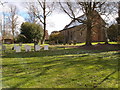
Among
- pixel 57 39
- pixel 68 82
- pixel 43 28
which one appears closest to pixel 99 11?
pixel 43 28

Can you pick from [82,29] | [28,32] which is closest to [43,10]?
[28,32]

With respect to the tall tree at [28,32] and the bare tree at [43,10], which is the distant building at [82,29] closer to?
the bare tree at [43,10]

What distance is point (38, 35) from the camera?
45.1 ft

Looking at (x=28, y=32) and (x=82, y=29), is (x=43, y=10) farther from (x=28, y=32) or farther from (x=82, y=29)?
(x=82, y=29)

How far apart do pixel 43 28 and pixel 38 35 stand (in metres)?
1.18

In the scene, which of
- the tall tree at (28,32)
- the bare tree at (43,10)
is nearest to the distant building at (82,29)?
the bare tree at (43,10)

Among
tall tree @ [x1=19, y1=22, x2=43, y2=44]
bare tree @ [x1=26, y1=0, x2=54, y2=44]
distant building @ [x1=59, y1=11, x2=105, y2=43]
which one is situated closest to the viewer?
tall tree @ [x1=19, y1=22, x2=43, y2=44]

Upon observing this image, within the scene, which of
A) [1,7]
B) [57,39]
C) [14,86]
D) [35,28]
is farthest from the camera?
[57,39]

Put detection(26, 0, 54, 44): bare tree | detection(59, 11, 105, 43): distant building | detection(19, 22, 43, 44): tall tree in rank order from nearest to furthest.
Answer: detection(19, 22, 43, 44): tall tree < detection(59, 11, 105, 43): distant building < detection(26, 0, 54, 44): bare tree

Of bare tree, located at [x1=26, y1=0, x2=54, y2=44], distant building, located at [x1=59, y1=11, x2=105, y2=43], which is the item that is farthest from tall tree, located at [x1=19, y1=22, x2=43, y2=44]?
distant building, located at [x1=59, y1=11, x2=105, y2=43]

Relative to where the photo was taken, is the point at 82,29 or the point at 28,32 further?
the point at 82,29

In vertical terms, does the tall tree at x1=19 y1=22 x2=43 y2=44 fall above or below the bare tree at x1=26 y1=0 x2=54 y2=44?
below

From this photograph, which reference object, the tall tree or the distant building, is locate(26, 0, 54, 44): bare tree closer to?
the tall tree

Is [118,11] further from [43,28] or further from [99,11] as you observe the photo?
[43,28]
